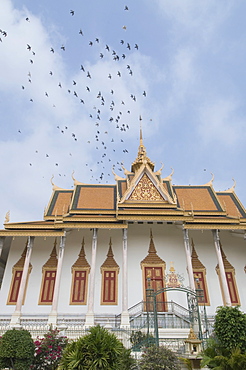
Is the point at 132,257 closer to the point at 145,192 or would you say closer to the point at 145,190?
the point at 145,192

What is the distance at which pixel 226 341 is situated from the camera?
689cm

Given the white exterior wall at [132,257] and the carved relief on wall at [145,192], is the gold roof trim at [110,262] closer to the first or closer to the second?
the white exterior wall at [132,257]

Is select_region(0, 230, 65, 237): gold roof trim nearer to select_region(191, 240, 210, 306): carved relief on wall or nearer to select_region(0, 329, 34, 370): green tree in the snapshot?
select_region(0, 329, 34, 370): green tree

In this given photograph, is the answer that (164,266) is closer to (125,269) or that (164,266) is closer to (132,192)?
(125,269)

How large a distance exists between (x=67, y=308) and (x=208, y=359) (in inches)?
365

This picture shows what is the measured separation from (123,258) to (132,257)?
181 cm

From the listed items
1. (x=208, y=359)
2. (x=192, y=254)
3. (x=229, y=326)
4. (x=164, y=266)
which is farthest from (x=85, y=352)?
(x=192, y=254)

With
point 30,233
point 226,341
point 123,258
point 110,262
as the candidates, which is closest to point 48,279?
point 30,233

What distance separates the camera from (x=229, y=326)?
699 cm

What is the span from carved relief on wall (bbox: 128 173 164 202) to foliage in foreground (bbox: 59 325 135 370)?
10.6 m

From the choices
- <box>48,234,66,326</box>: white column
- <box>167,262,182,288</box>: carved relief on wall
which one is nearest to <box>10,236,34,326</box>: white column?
<box>48,234,66,326</box>: white column

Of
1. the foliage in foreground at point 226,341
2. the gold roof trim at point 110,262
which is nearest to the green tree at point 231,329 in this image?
the foliage in foreground at point 226,341

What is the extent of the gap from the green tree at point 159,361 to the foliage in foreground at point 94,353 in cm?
65

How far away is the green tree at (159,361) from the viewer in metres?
5.80
